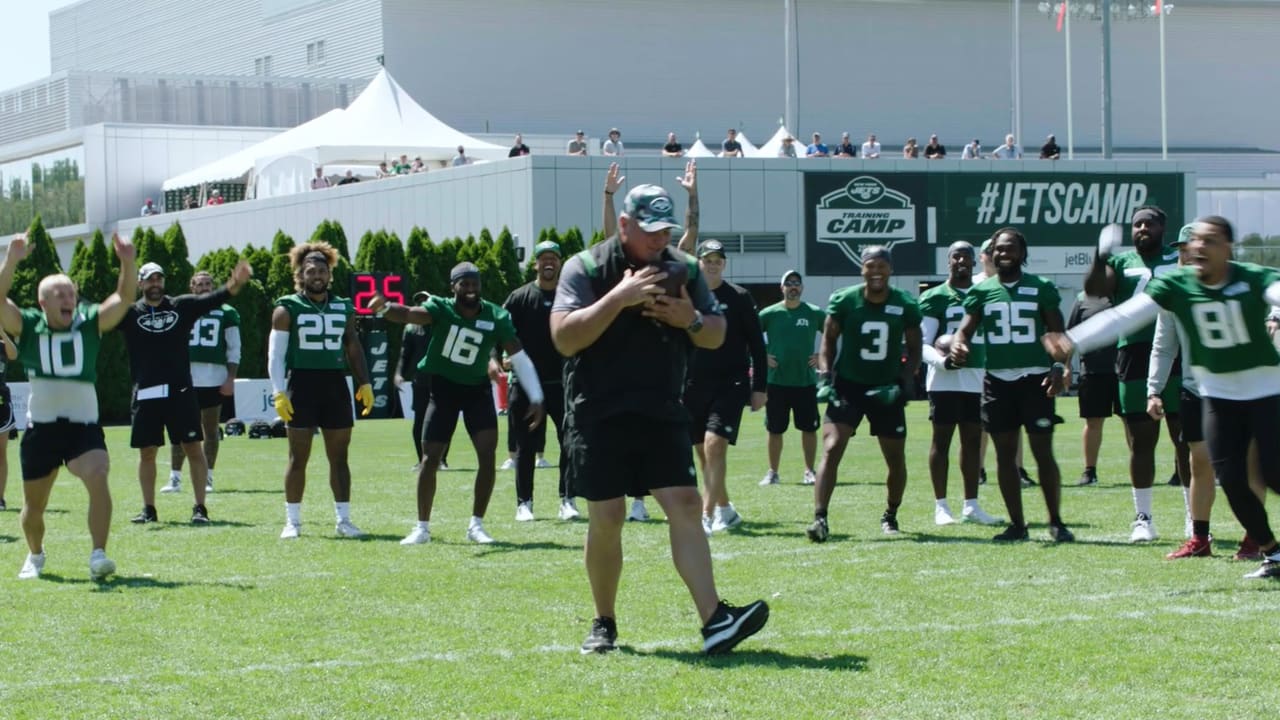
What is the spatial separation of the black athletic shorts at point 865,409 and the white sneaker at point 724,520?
123 centimetres

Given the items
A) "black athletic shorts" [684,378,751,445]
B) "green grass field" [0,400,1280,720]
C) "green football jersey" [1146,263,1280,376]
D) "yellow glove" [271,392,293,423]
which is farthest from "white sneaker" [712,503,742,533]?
"green football jersey" [1146,263,1280,376]

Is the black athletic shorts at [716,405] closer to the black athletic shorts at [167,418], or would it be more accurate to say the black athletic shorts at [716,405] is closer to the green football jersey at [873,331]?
the green football jersey at [873,331]

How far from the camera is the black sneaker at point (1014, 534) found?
11367 millimetres

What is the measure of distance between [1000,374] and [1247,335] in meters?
2.41

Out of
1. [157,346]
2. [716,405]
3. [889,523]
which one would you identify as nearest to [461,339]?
[716,405]

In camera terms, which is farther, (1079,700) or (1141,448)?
(1141,448)

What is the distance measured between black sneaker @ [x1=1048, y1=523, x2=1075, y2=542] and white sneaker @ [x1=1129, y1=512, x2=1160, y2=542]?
1.34 ft

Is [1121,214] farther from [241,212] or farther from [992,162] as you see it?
[241,212]

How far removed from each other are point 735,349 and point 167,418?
4.61 meters

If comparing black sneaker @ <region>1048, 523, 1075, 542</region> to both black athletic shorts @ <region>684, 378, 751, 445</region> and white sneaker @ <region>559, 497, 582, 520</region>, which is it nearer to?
black athletic shorts @ <region>684, 378, 751, 445</region>

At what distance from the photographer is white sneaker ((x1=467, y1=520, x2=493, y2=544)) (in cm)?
1198

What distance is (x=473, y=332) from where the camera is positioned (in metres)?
12.0

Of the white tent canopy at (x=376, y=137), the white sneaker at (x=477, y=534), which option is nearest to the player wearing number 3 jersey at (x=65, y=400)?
the white sneaker at (x=477, y=534)

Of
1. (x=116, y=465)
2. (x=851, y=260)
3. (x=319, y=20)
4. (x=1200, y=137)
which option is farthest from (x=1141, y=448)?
(x=1200, y=137)
